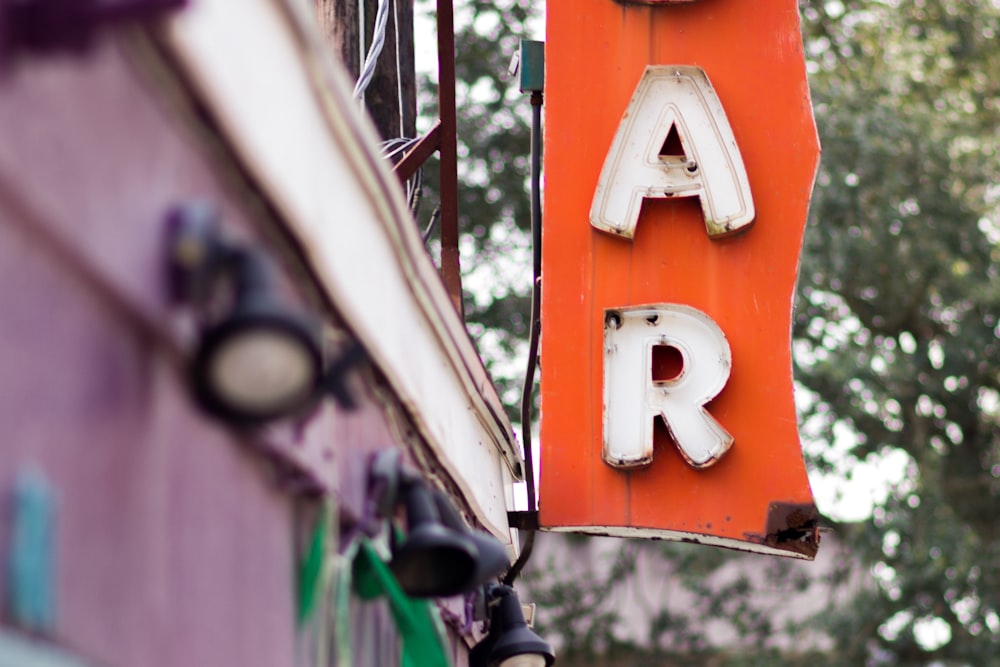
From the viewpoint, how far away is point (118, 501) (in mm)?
1730

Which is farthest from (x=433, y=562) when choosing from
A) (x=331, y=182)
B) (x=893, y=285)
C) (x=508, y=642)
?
(x=893, y=285)

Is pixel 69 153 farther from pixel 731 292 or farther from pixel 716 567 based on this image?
pixel 716 567

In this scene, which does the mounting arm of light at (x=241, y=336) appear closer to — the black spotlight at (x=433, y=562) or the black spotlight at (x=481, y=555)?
the black spotlight at (x=433, y=562)

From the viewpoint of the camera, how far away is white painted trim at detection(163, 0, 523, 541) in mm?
1956

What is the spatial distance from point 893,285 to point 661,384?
9.41m

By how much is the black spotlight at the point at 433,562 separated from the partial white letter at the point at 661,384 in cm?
220

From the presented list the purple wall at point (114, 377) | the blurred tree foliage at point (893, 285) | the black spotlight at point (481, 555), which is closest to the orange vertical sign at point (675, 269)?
the black spotlight at point (481, 555)

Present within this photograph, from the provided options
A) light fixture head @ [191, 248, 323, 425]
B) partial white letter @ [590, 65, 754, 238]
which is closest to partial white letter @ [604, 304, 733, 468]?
partial white letter @ [590, 65, 754, 238]

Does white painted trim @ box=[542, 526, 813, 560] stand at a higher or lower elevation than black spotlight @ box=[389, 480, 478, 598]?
lower

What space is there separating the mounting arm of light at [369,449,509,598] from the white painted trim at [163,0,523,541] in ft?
0.66

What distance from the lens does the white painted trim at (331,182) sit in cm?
196

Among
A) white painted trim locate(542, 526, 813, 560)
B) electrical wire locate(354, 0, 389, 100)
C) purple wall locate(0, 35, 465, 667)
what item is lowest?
white painted trim locate(542, 526, 813, 560)

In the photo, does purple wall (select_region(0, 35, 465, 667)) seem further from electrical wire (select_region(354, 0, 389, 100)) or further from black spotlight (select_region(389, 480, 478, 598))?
electrical wire (select_region(354, 0, 389, 100))

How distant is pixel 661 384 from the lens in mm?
4898
